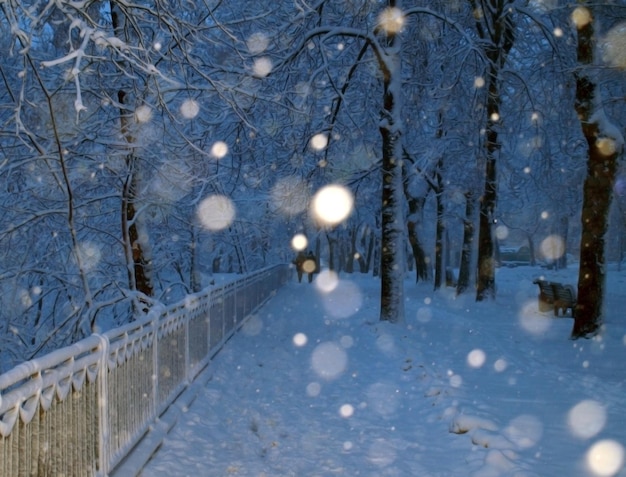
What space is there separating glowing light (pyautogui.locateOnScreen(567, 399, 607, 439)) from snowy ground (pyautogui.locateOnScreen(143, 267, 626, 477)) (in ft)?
0.07

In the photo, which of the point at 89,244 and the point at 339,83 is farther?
the point at 339,83

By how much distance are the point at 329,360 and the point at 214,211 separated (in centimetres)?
645

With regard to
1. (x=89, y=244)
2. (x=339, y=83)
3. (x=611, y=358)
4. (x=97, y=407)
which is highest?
(x=339, y=83)

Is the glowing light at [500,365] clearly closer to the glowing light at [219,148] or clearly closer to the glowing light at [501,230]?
the glowing light at [219,148]

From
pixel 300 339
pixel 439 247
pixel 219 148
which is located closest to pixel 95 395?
pixel 300 339

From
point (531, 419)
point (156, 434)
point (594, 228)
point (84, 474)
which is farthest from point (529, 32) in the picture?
point (84, 474)

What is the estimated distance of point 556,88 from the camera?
13.8m

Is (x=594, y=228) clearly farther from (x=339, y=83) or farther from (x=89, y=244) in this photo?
(x=89, y=244)

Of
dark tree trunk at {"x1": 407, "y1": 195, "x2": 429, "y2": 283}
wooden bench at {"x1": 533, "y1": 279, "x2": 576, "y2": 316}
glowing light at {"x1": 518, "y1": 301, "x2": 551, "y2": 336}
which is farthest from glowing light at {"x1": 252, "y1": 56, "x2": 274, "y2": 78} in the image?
dark tree trunk at {"x1": 407, "y1": 195, "x2": 429, "y2": 283}

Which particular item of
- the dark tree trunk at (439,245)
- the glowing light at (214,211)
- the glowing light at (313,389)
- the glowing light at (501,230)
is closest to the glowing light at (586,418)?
the glowing light at (313,389)

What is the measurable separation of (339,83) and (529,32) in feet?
18.0

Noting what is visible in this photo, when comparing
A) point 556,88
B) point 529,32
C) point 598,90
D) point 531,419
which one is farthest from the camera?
point 529,32

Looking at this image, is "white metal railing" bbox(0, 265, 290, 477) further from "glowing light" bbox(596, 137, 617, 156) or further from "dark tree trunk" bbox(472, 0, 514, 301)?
"dark tree trunk" bbox(472, 0, 514, 301)

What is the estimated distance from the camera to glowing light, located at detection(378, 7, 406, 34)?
1290 centimetres
